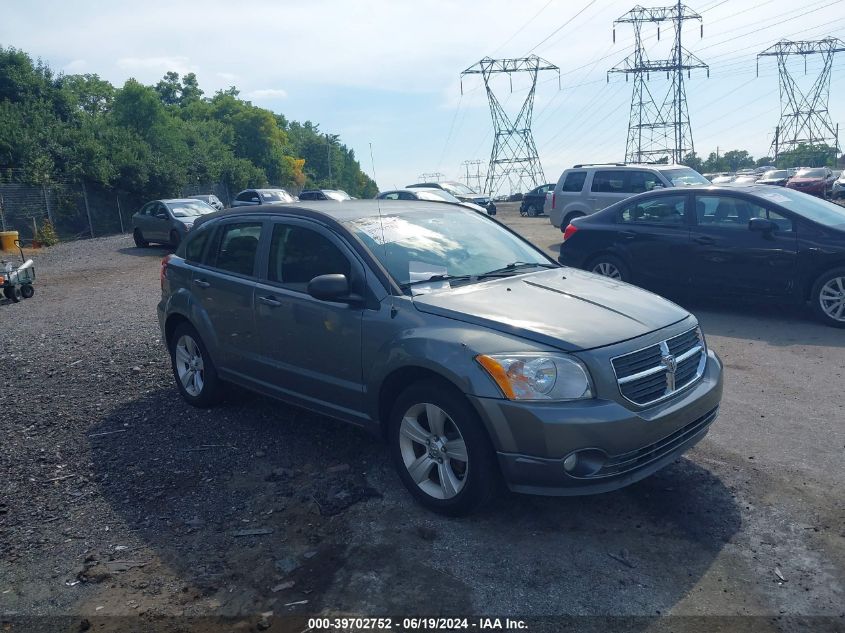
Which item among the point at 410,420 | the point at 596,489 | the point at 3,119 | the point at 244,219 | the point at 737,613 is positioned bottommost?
the point at 737,613

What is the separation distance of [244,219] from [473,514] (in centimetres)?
304

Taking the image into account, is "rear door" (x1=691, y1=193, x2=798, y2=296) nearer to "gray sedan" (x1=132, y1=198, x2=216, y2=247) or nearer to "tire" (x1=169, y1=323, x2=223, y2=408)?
"tire" (x1=169, y1=323, x2=223, y2=408)

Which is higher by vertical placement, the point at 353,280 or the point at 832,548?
the point at 353,280

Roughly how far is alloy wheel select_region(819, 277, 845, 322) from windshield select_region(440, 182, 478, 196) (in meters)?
21.0

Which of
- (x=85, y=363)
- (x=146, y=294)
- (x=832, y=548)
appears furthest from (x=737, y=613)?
(x=146, y=294)

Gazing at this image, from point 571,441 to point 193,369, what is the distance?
12.3ft

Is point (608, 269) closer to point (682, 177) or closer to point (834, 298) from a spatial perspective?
point (834, 298)

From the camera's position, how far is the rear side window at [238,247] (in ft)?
18.1

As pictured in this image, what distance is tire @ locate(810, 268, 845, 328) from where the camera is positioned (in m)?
8.11

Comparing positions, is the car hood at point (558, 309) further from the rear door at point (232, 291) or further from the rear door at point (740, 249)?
the rear door at point (740, 249)

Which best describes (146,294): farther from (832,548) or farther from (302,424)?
(832,548)

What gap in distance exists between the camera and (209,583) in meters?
3.62

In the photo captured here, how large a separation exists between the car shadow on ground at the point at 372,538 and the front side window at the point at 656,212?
18.4 feet

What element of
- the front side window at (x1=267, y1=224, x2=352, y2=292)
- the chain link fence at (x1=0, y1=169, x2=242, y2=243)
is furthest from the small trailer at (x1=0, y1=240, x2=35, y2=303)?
the chain link fence at (x1=0, y1=169, x2=242, y2=243)
